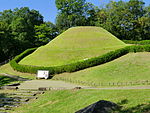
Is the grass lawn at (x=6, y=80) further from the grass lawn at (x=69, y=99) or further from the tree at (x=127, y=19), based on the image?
the tree at (x=127, y=19)

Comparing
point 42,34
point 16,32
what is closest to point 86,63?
point 16,32

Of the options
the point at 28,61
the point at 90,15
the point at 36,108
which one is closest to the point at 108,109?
the point at 36,108

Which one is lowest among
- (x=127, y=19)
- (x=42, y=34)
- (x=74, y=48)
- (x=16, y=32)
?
(x=74, y=48)

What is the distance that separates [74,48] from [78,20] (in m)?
35.4

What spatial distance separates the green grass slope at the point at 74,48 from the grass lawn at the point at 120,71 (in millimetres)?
6623

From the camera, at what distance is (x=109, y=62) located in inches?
1241

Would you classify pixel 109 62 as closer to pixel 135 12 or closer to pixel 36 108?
pixel 36 108

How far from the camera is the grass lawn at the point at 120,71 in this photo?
24297 mm

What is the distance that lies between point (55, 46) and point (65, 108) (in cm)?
3065

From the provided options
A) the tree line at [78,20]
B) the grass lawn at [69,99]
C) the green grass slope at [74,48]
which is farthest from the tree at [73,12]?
the grass lawn at [69,99]

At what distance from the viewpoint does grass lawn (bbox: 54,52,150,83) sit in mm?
24297

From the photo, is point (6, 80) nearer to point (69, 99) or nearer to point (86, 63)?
point (86, 63)

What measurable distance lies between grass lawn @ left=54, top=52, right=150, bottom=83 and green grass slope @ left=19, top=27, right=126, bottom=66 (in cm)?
662

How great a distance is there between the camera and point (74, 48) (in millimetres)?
42062
